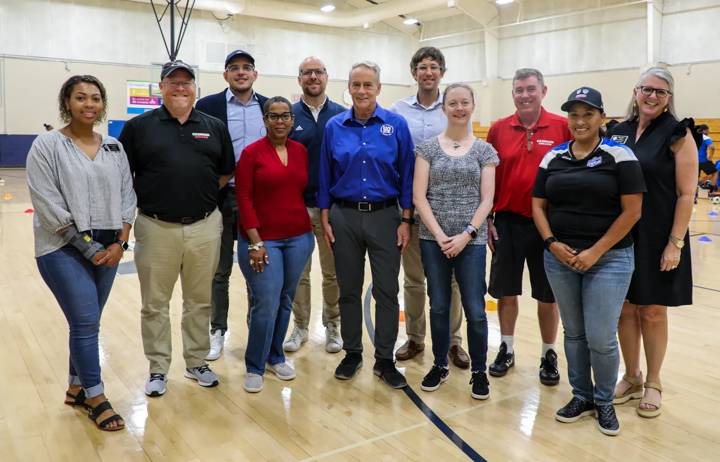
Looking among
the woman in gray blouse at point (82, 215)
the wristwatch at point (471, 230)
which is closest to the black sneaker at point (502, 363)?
the wristwatch at point (471, 230)

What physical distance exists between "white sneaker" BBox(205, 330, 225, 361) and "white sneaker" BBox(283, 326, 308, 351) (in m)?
0.41

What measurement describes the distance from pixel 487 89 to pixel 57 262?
17830mm

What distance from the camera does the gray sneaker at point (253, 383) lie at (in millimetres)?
3219

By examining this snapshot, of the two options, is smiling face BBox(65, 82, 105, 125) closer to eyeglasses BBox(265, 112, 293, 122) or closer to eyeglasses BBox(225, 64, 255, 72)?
eyeglasses BBox(265, 112, 293, 122)

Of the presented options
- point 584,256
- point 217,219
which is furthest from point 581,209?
point 217,219

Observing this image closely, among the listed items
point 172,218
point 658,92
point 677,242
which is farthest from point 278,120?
point 677,242

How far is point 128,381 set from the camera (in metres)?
3.35

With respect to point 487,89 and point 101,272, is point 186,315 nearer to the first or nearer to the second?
point 101,272

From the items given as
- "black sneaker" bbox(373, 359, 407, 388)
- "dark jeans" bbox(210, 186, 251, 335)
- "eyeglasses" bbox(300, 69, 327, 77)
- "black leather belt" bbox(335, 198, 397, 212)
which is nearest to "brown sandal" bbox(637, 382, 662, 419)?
"black sneaker" bbox(373, 359, 407, 388)

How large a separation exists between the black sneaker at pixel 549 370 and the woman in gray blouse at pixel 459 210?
42 centimetres

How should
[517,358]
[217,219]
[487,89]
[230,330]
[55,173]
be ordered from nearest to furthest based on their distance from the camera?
[55,173] → [217,219] → [517,358] → [230,330] → [487,89]

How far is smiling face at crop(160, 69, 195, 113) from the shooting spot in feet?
9.75

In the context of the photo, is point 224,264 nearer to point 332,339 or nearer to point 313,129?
point 332,339

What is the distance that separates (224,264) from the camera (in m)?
3.75
